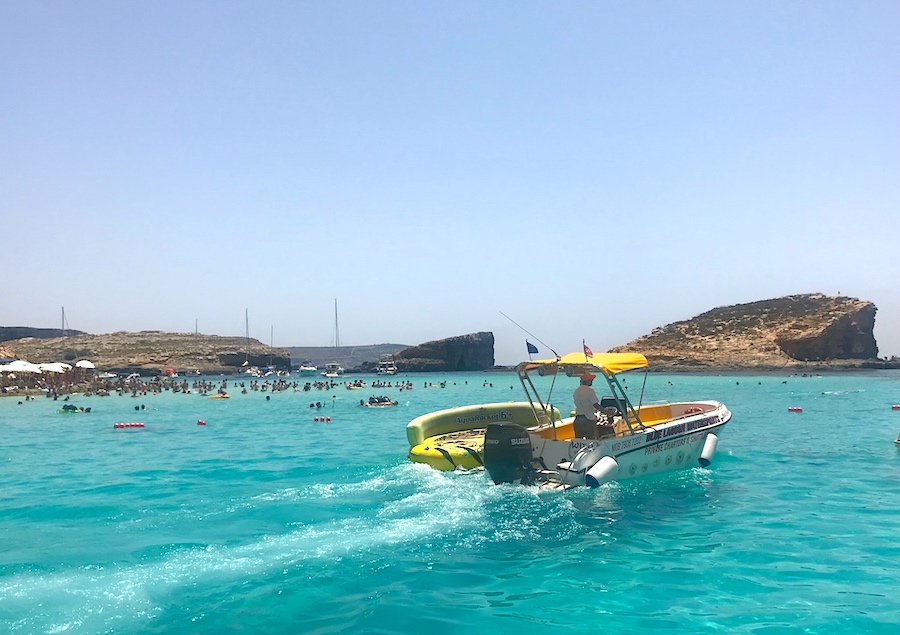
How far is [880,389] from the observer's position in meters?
53.6

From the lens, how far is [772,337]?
4158 inches

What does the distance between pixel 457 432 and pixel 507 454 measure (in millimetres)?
5961

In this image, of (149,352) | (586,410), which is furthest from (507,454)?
(149,352)

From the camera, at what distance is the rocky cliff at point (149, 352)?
10712 centimetres

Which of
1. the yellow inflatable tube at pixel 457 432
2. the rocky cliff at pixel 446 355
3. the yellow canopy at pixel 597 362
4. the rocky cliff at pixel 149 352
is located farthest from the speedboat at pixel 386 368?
the yellow canopy at pixel 597 362

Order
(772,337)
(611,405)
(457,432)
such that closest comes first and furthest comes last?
(611,405)
(457,432)
(772,337)

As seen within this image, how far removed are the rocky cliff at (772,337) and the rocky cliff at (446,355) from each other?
1357 inches

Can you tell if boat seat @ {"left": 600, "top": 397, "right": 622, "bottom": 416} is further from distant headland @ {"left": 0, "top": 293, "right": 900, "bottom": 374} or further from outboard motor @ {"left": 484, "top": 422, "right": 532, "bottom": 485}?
distant headland @ {"left": 0, "top": 293, "right": 900, "bottom": 374}

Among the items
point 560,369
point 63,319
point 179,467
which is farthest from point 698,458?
point 63,319

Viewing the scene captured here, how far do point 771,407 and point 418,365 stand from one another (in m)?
107

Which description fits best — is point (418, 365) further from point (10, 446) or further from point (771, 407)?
point (10, 446)

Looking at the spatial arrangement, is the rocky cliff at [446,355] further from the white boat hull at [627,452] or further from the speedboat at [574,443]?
the white boat hull at [627,452]

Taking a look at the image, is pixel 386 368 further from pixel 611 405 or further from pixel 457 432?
pixel 611 405

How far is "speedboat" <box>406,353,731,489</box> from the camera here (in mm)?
14172
